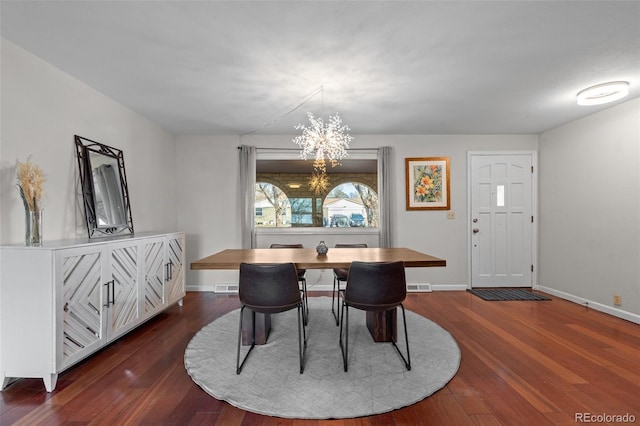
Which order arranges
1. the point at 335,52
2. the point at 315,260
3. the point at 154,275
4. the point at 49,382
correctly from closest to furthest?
the point at 49,382
the point at 335,52
the point at 315,260
the point at 154,275

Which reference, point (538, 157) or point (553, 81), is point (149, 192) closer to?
point (553, 81)

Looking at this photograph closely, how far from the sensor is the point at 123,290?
2.70m

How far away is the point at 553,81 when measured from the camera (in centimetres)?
289

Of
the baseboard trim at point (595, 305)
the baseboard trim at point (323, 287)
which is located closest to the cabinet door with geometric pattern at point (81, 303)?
the baseboard trim at point (323, 287)

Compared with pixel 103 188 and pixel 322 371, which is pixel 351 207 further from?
pixel 103 188

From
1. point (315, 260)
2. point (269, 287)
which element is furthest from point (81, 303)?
point (315, 260)

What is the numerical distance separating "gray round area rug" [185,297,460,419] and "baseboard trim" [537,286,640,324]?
2.29 m

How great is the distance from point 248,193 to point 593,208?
483 centimetres

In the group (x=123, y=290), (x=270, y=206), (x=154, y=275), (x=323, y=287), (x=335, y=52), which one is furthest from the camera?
(x=270, y=206)

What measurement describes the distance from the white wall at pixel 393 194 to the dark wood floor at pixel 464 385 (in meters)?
1.56

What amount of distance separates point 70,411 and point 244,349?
1200 mm

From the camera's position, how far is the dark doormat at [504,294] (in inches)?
164

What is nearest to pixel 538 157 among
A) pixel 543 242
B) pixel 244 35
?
pixel 543 242

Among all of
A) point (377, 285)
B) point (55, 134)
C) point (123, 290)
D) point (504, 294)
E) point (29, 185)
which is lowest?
point (504, 294)
